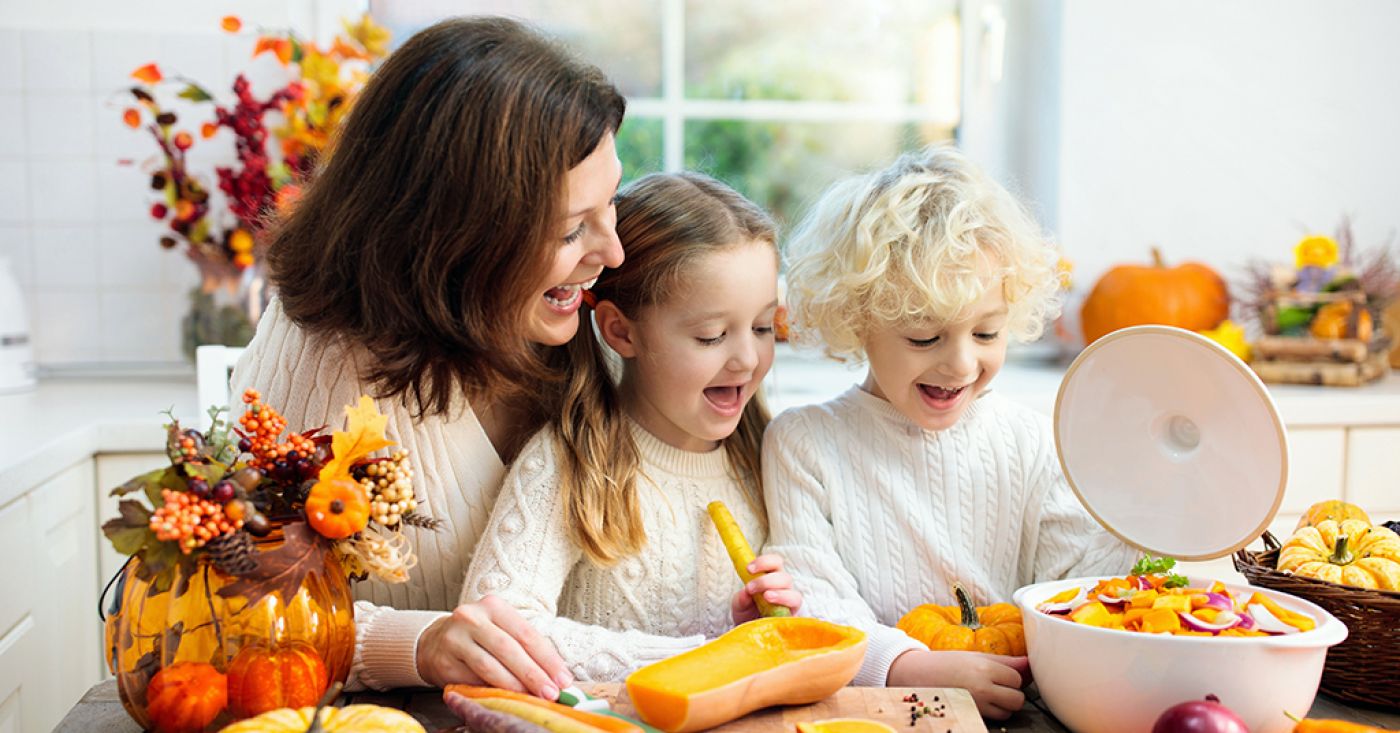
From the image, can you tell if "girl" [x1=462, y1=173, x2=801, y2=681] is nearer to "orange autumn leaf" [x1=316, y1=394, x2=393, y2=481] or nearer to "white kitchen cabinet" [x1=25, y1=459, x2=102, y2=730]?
"orange autumn leaf" [x1=316, y1=394, x2=393, y2=481]

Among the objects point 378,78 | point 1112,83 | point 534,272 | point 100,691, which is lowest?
point 100,691

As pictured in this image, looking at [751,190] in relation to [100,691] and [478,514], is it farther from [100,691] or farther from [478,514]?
[100,691]

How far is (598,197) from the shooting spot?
1.18 m

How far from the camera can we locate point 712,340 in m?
1.30

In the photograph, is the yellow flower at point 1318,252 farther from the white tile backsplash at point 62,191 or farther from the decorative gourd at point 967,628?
the white tile backsplash at point 62,191

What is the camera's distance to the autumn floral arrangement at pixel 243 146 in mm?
2330

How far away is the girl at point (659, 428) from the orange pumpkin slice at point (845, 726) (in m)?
0.31

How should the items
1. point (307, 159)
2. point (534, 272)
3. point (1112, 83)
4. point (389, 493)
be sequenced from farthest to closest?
Answer: point (1112, 83)
point (307, 159)
point (534, 272)
point (389, 493)

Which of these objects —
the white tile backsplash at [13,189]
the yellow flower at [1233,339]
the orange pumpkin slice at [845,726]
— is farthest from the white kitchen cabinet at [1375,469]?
the white tile backsplash at [13,189]

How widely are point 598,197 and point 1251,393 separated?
1.98 feet

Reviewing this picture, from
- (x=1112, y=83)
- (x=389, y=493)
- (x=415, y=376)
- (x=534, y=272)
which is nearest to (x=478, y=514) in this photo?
(x=415, y=376)

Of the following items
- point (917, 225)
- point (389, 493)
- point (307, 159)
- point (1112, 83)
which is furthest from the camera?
point (1112, 83)

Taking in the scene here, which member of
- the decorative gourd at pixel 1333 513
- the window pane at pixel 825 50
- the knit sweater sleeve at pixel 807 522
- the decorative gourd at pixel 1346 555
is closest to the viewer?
the decorative gourd at pixel 1346 555

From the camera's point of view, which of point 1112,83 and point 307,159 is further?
point 1112,83
